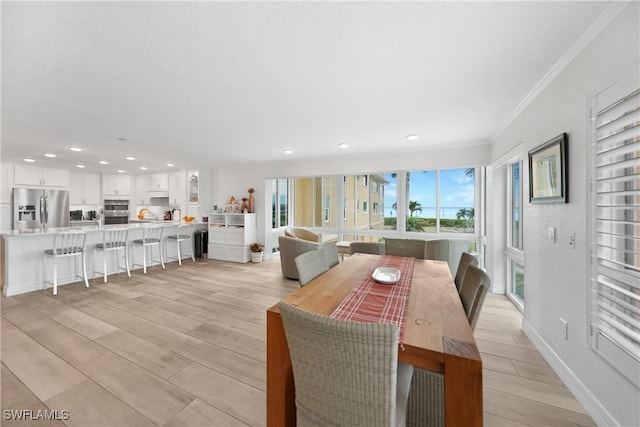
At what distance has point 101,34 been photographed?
1.52 m

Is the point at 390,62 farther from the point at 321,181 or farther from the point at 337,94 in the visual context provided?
the point at 321,181

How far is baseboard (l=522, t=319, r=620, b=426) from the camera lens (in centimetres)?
148

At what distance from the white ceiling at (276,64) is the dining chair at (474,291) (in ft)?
4.75

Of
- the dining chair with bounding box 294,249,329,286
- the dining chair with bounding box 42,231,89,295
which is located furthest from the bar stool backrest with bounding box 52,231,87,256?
the dining chair with bounding box 294,249,329,286

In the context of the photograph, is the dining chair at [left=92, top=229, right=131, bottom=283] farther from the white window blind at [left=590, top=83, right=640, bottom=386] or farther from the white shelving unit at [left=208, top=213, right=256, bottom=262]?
the white window blind at [left=590, top=83, right=640, bottom=386]

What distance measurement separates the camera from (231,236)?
6.12m

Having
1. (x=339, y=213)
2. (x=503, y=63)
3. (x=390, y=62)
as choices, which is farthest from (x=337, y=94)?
(x=339, y=213)

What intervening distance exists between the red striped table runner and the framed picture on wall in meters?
1.28

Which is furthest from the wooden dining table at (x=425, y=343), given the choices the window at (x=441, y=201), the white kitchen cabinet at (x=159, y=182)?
the white kitchen cabinet at (x=159, y=182)

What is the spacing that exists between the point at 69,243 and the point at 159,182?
12.5 feet

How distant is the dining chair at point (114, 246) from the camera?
4.40 m

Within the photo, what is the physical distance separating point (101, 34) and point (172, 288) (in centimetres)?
352

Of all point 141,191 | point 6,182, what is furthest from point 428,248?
point 6,182

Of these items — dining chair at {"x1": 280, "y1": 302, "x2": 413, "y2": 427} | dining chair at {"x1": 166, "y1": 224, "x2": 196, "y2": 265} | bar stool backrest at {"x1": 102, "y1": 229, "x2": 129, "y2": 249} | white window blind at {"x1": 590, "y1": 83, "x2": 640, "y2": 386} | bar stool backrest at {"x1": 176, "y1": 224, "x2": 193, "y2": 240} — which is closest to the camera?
dining chair at {"x1": 280, "y1": 302, "x2": 413, "y2": 427}
